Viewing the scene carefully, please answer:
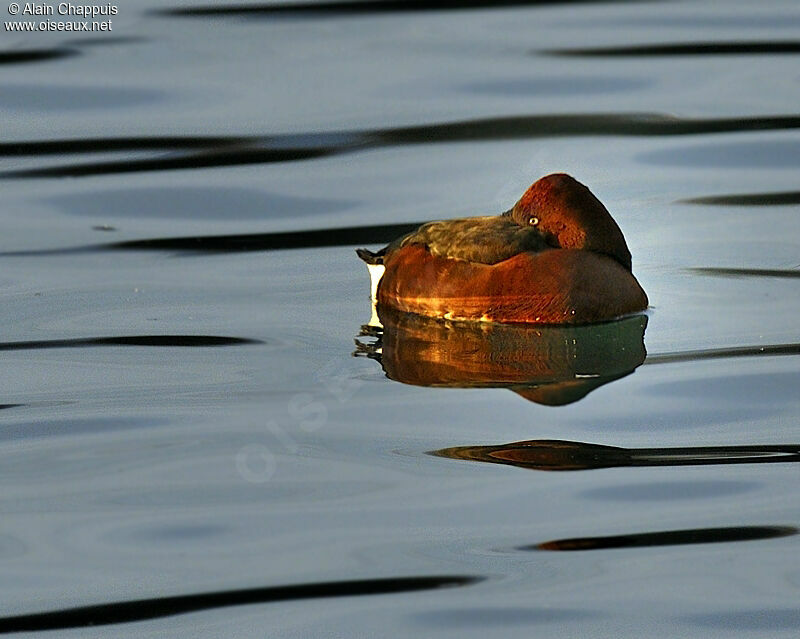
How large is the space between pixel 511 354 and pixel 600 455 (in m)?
1.26

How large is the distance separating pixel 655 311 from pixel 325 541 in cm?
290

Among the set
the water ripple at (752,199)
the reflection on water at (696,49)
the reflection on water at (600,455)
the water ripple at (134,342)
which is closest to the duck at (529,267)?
the water ripple at (134,342)

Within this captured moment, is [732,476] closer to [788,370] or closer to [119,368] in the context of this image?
[788,370]

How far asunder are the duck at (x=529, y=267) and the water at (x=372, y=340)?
18 cm

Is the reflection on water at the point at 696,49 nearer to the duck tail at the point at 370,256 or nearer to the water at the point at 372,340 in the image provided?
the water at the point at 372,340

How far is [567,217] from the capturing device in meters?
7.67

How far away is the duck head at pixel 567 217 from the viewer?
7.67 m

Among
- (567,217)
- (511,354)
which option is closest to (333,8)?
(567,217)

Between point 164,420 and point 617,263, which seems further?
point 617,263

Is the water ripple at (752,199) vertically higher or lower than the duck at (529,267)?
higher

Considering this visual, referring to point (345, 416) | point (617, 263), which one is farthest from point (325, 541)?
point (617, 263)

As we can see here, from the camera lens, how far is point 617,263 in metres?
7.77

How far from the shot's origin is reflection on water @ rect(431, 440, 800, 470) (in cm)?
591

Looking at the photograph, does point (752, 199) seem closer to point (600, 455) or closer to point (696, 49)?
point (696, 49)
